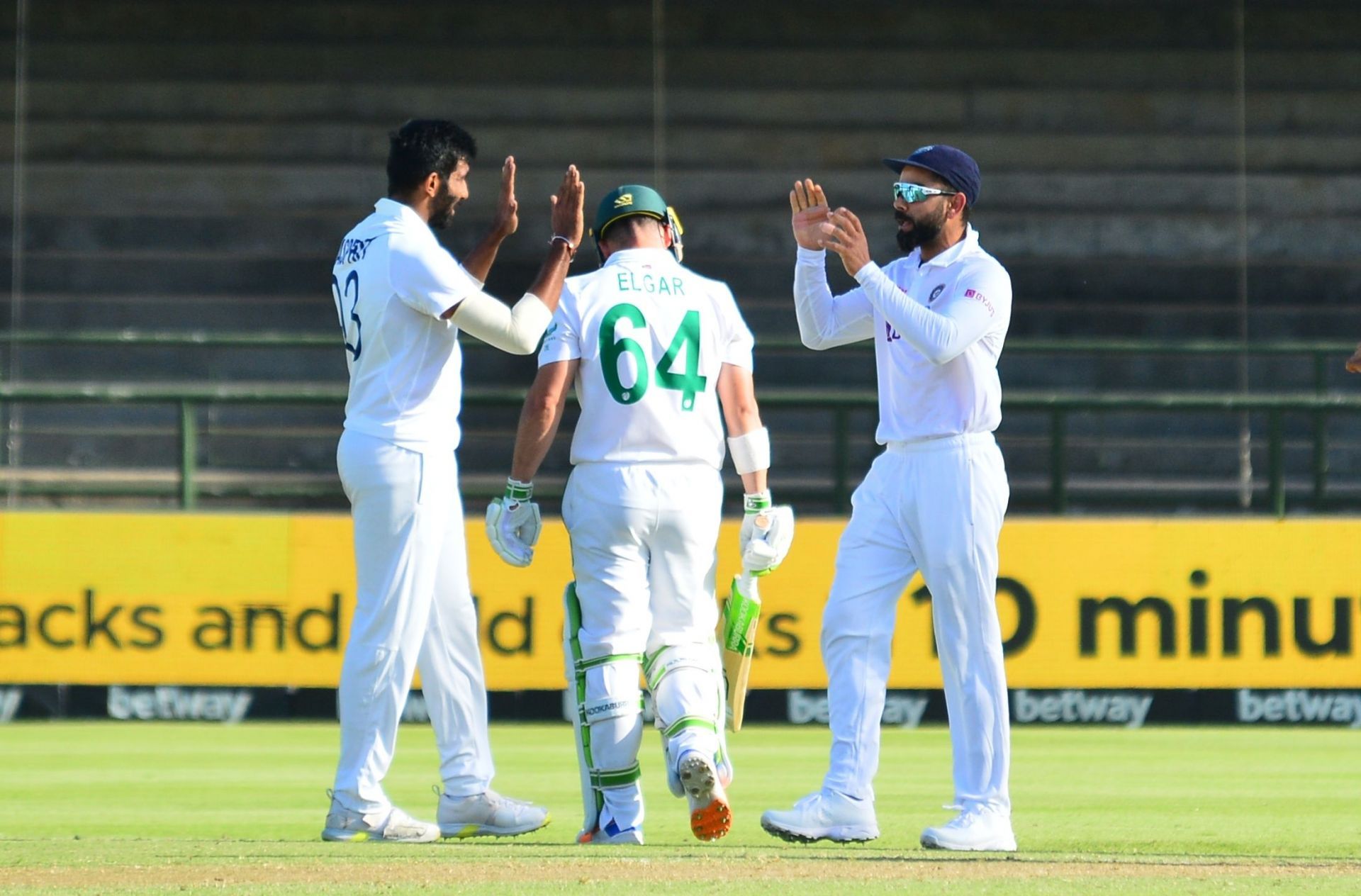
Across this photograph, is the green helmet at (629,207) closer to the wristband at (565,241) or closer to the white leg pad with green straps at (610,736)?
the wristband at (565,241)

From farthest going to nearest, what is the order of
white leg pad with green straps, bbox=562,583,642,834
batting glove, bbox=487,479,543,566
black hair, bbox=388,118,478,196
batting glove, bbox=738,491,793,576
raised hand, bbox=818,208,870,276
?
batting glove, bbox=738,491,793,576, batting glove, bbox=487,479,543,566, black hair, bbox=388,118,478,196, white leg pad with green straps, bbox=562,583,642,834, raised hand, bbox=818,208,870,276

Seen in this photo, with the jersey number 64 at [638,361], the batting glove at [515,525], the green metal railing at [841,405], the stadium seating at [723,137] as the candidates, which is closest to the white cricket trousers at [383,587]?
the batting glove at [515,525]

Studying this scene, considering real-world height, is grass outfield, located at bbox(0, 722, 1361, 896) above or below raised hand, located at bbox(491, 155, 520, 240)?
below

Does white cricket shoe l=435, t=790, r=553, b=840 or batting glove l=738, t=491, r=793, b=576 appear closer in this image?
white cricket shoe l=435, t=790, r=553, b=840

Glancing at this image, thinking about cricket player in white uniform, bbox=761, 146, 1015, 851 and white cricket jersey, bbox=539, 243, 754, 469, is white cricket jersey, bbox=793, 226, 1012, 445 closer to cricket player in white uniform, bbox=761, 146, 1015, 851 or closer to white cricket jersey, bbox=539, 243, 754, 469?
cricket player in white uniform, bbox=761, 146, 1015, 851

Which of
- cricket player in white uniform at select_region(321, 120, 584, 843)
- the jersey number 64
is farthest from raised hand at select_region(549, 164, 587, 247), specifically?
the jersey number 64

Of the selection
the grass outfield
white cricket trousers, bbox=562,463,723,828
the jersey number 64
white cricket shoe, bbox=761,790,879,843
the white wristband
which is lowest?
the grass outfield

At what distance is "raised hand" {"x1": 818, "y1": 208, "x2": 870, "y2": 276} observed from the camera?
19.5 ft

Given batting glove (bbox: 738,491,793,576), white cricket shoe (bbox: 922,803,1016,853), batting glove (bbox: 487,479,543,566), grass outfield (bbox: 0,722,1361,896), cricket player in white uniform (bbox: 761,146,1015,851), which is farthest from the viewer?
batting glove (bbox: 738,491,793,576)

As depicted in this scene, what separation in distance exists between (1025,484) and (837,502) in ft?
8.56

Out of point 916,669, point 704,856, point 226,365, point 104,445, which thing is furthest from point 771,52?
point 704,856

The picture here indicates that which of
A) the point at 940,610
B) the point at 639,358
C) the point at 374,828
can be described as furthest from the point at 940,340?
the point at 374,828

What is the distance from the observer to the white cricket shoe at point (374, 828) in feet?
19.6

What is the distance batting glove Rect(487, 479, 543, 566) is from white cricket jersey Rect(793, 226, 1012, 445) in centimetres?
108
